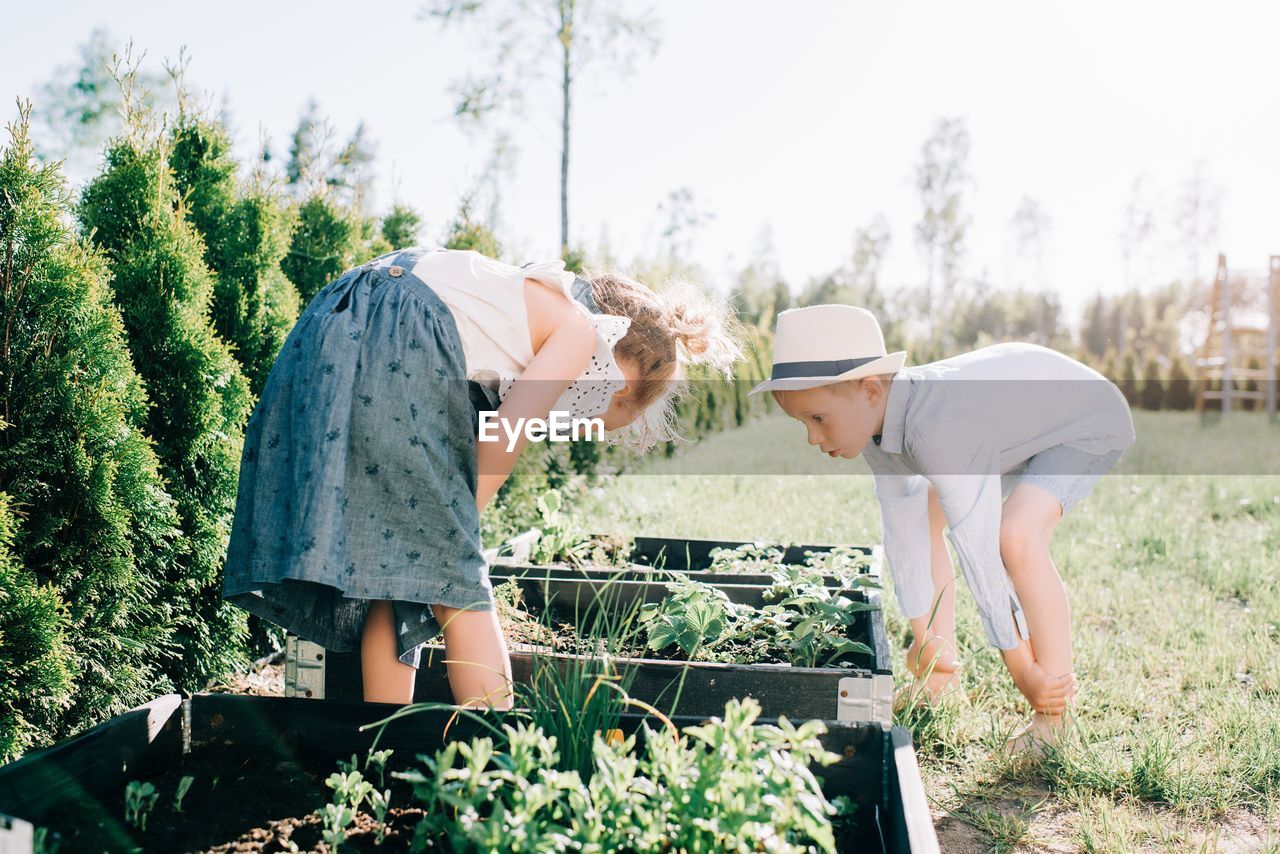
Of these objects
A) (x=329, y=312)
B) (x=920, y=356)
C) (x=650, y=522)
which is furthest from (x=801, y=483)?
(x=920, y=356)

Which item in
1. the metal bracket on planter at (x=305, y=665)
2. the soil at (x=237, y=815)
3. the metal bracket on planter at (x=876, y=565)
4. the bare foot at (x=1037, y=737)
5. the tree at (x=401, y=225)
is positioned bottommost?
the bare foot at (x=1037, y=737)

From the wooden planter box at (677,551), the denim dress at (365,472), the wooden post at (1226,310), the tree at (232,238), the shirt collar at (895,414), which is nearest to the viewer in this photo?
the denim dress at (365,472)

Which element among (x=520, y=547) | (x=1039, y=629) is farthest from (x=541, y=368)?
(x=520, y=547)

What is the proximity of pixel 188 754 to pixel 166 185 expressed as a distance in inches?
80.6

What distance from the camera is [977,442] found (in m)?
2.56

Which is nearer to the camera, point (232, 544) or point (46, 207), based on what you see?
point (232, 544)

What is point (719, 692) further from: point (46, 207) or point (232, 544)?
point (46, 207)

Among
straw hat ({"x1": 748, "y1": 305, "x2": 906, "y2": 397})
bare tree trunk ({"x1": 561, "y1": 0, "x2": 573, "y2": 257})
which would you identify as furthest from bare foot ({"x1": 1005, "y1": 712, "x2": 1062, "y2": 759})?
bare tree trunk ({"x1": 561, "y1": 0, "x2": 573, "y2": 257})

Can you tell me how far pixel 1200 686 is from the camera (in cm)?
310

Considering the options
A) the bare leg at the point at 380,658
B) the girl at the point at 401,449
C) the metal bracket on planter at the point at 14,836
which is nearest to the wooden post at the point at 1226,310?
the girl at the point at 401,449

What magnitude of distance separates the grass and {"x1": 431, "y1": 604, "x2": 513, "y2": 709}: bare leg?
1.11 m

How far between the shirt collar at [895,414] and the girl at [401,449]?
888 mm

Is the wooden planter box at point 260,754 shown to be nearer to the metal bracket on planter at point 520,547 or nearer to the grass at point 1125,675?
the grass at point 1125,675

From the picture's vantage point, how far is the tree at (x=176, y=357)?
283 centimetres
